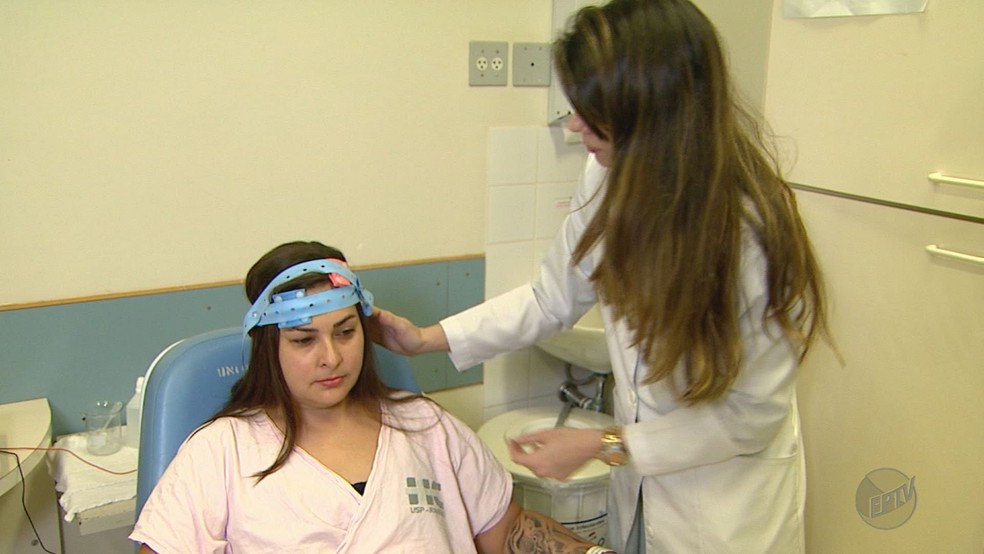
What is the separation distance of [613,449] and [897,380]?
32.1 inches

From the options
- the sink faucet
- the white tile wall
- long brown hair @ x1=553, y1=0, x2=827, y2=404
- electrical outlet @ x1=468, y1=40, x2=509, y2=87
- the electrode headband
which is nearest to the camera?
long brown hair @ x1=553, y1=0, x2=827, y2=404

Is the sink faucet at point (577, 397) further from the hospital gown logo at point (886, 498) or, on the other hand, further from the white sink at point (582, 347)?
the hospital gown logo at point (886, 498)

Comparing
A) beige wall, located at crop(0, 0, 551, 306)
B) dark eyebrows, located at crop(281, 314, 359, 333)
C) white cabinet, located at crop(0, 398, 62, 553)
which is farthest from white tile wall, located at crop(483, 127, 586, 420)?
white cabinet, located at crop(0, 398, 62, 553)

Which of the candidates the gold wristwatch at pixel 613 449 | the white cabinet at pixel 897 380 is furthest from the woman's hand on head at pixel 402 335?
the white cabinet at pixel 897 380

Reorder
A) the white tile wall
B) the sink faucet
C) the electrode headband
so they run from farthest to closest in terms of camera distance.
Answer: the sink faucet < the white tile wall < the electrode headband

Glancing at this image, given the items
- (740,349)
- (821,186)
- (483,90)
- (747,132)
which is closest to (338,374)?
(740,349)

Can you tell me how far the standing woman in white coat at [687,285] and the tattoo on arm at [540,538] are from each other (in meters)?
0.12

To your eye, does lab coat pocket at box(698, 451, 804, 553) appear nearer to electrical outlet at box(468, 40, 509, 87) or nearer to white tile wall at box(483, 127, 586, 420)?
white tile wall at box(483, 127, 586, 420)

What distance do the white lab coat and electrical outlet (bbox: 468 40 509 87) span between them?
0.72 meters

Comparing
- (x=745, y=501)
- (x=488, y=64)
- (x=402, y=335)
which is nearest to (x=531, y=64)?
(x=488, y=64)

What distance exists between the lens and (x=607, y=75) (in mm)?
1102

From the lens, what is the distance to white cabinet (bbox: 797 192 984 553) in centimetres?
165

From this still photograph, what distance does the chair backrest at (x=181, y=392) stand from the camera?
146cm

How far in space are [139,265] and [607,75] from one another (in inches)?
49.3
